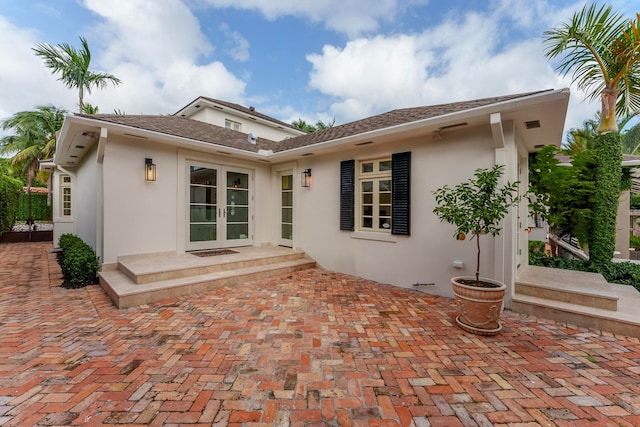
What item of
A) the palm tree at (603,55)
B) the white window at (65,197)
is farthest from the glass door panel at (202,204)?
the palm tree at (603,55)

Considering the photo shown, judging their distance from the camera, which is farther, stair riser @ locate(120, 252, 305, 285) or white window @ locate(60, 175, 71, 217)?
white window @ locate(60, 175, 71, 217)

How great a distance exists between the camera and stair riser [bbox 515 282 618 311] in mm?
3383

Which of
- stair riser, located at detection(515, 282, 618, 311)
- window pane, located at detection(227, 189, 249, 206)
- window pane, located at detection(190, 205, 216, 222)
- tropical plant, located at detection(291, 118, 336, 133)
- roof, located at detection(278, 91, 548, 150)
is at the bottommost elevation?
stair riser, located at detection(515, 282, 618, 311)

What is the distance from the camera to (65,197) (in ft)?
31.8

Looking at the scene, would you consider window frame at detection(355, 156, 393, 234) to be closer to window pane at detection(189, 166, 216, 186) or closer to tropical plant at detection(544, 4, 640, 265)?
window pane at detection(189, 166, 216, 186)

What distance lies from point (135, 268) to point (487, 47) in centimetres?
1198

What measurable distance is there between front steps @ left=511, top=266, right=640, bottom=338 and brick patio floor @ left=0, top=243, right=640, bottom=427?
17 cm

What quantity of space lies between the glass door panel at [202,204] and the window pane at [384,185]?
4.04 meters

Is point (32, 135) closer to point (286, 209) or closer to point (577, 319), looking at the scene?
point (286, 209)

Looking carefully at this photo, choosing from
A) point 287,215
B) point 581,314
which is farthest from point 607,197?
point 287,215

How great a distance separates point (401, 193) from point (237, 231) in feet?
14.3

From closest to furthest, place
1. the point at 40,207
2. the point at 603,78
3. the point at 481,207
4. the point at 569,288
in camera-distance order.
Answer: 1. the point at 481,207
2. the point at 569,288
3. the point at 603,78
4. the point at 40,207

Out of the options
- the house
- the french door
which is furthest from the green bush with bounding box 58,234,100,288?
the french door

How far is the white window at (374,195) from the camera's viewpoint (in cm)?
534
